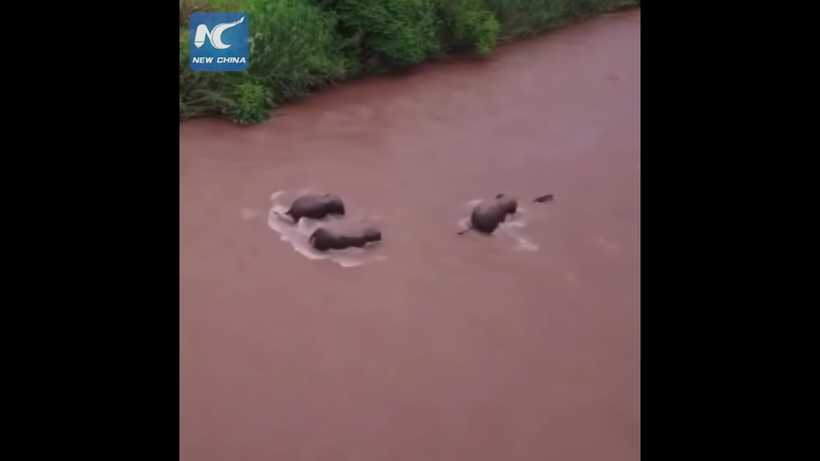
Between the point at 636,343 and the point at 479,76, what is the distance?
1.07 m

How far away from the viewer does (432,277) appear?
2.22m

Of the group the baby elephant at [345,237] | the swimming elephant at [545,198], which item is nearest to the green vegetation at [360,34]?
the baby elephant at [345,237]

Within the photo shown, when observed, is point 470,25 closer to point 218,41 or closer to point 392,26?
point 392,26

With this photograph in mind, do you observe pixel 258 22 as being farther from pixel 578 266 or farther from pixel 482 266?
pixel 578 266

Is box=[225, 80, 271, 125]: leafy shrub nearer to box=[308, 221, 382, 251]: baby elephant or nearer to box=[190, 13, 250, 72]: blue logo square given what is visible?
box=[190, 13, 250, 72]: blue logo square

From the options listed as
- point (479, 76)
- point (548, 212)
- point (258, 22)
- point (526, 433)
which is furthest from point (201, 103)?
point (526, 433)

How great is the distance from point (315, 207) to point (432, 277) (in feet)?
1.37

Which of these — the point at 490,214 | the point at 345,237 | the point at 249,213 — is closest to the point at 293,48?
the point at 249,213

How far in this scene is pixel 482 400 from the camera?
2.01 metres

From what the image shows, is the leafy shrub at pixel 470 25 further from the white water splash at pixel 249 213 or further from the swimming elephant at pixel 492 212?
the white water splash at pixel 249 213

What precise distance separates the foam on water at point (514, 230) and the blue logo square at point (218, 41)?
0.83m

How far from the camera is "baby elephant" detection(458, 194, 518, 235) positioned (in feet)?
7.61

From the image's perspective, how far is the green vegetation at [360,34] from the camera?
2455mm

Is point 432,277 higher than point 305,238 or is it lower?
lower
